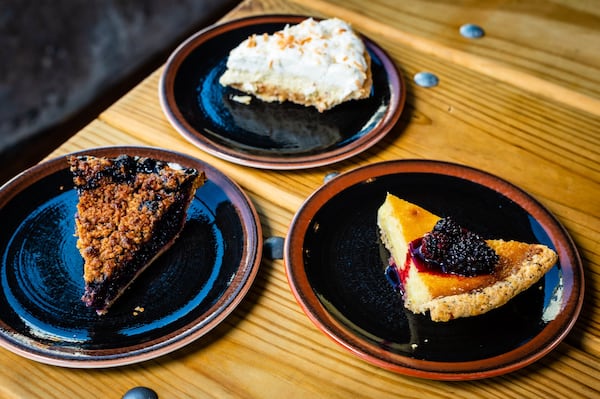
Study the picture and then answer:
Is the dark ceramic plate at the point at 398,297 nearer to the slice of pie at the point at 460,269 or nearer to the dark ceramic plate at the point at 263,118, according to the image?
the slice of pie at the point at 460,269

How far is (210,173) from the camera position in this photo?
1.48 meters

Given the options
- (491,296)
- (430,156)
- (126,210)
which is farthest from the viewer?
(430,156)

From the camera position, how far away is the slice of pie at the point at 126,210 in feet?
4.27

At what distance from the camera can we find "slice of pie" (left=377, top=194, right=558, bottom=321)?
122cm

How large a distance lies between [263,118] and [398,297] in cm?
66

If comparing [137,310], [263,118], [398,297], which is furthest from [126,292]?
[263,118]

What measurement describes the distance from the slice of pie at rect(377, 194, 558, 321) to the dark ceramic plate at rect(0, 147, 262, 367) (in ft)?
0.99

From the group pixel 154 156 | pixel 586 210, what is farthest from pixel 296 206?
pixel 586 210

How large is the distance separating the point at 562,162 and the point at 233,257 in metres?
0.88

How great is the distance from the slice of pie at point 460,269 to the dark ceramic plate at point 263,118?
38 centimetres

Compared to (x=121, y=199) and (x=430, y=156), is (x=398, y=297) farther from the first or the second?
(x=121, y=199)

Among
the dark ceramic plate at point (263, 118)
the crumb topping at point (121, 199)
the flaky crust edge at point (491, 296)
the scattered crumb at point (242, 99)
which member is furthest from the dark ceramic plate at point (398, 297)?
the scattered crumb at point (242, 99)

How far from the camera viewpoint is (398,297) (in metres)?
1.29

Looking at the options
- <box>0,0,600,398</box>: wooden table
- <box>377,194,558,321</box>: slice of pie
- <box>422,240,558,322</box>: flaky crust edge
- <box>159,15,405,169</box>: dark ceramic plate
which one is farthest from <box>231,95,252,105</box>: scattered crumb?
<box>422,240,558,322</box>: flaky crust edge
